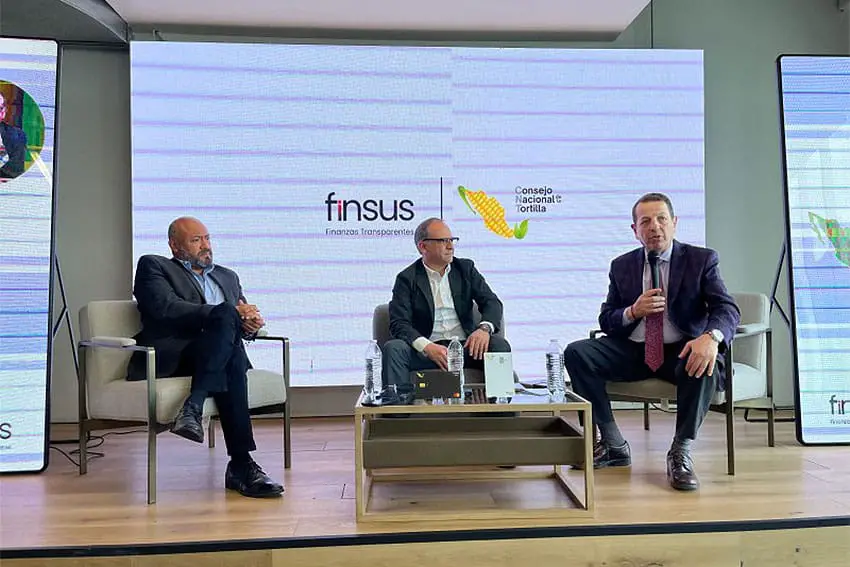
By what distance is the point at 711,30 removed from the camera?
448 cm

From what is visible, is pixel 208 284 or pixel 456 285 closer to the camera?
pixel 208 284

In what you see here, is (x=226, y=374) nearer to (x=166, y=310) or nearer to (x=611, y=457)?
(x=166, y=310)

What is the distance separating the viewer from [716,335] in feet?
8.98

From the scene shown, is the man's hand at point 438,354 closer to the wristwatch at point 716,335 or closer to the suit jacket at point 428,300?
the suit jacket at point 428,300

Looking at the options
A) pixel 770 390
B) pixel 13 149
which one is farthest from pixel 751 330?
pixel 13 149

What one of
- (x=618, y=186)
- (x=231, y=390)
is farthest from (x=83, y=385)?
(x=618, y=186)

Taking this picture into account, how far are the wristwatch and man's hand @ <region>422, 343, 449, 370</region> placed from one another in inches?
41.7

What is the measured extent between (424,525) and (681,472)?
1055mm

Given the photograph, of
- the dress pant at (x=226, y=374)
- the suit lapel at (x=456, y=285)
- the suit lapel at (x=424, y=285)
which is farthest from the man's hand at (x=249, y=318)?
the suit lapel at (x=456, y=285)

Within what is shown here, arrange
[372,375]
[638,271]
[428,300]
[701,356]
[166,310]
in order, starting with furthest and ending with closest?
[428,300]
[638,271]
[166,310]
[701,356]
[372,375]

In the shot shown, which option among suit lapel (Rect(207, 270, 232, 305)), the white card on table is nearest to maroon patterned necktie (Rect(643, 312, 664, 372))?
the white card on table

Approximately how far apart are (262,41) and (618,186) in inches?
93.5

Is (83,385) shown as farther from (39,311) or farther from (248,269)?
(248,269)

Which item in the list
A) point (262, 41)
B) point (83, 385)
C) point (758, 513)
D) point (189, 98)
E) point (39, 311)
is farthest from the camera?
point (262, 41)
